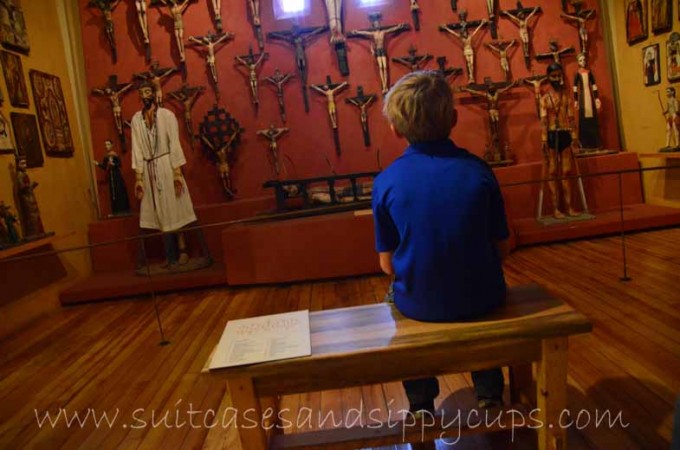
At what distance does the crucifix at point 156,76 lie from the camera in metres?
6.74

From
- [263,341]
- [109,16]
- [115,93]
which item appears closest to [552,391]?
[263,341]

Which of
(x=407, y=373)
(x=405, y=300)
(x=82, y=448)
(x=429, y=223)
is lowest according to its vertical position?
(x=82, y=448)

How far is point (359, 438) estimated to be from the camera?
2.00 meters

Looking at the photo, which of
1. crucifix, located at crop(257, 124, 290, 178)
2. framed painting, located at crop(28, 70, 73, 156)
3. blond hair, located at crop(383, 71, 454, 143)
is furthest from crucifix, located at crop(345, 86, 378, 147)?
blond hair, located at crop(383, 71, 454, 143)

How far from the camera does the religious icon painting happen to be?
19.8ft

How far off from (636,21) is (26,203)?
688cm

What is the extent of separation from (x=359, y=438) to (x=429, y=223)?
0.85 m

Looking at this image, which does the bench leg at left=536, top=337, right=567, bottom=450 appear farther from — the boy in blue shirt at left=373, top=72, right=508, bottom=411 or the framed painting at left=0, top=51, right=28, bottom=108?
the framed painting at left=0, top=51, right=28, bottom=108

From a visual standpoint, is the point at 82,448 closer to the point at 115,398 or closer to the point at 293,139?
the point at 115,398

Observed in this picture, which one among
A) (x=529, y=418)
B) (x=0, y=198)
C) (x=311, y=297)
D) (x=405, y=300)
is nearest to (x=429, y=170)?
(x=405, y=300)

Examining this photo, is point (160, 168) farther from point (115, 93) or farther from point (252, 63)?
point (252, 63)

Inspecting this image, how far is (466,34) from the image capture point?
666 cm

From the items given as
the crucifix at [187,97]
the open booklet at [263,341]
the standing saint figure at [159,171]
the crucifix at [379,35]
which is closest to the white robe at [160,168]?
the standing saint figure at [159,171]

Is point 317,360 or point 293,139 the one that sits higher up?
point 293,139
